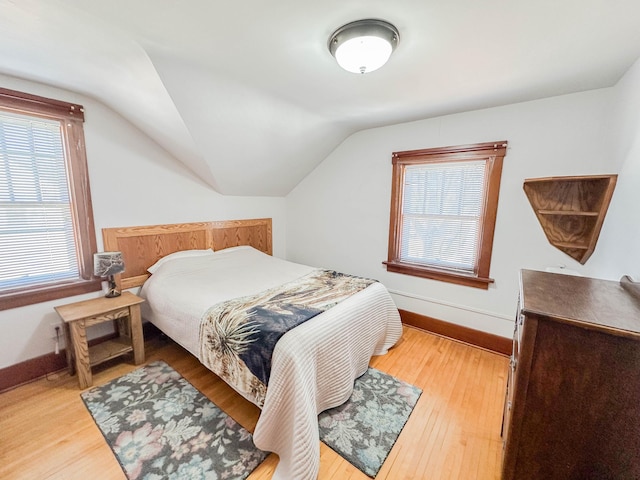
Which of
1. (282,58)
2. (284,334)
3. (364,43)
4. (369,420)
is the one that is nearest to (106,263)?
(284,334)

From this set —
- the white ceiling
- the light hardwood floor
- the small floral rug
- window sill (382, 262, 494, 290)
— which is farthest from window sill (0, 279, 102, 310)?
window sill (382, 262, 494, 290)

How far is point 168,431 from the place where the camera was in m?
1.56

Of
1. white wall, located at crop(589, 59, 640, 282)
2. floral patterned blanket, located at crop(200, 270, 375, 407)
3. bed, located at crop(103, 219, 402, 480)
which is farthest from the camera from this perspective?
floral patterned blanket, located at crop(200, 270, 375, 407)

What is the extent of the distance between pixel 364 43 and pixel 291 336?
161 cm

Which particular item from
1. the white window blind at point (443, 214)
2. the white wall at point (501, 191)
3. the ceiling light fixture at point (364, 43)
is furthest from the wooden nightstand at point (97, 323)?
the white window blind at point (443, 214)

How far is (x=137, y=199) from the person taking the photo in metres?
2.45

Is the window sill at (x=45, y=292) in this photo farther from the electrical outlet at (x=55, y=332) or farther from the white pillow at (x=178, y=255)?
the white pillow at (x=178, y=255)

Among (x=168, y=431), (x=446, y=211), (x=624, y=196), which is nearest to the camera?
(x=624, y=196)

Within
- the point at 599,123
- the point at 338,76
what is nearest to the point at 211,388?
the point at 338,76

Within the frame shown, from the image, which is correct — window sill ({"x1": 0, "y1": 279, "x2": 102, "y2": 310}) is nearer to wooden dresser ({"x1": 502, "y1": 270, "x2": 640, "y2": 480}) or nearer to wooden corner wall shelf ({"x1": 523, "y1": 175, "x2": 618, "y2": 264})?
wooden dresser ({"x1": 502, "y1": 270, "x2": 640, "y2": 480})

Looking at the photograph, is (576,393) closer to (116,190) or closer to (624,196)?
(624,196)

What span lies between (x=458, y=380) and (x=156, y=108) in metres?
3.18

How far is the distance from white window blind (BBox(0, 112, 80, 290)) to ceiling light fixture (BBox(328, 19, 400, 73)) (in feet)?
7.48

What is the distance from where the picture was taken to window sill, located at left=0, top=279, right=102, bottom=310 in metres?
1.85
